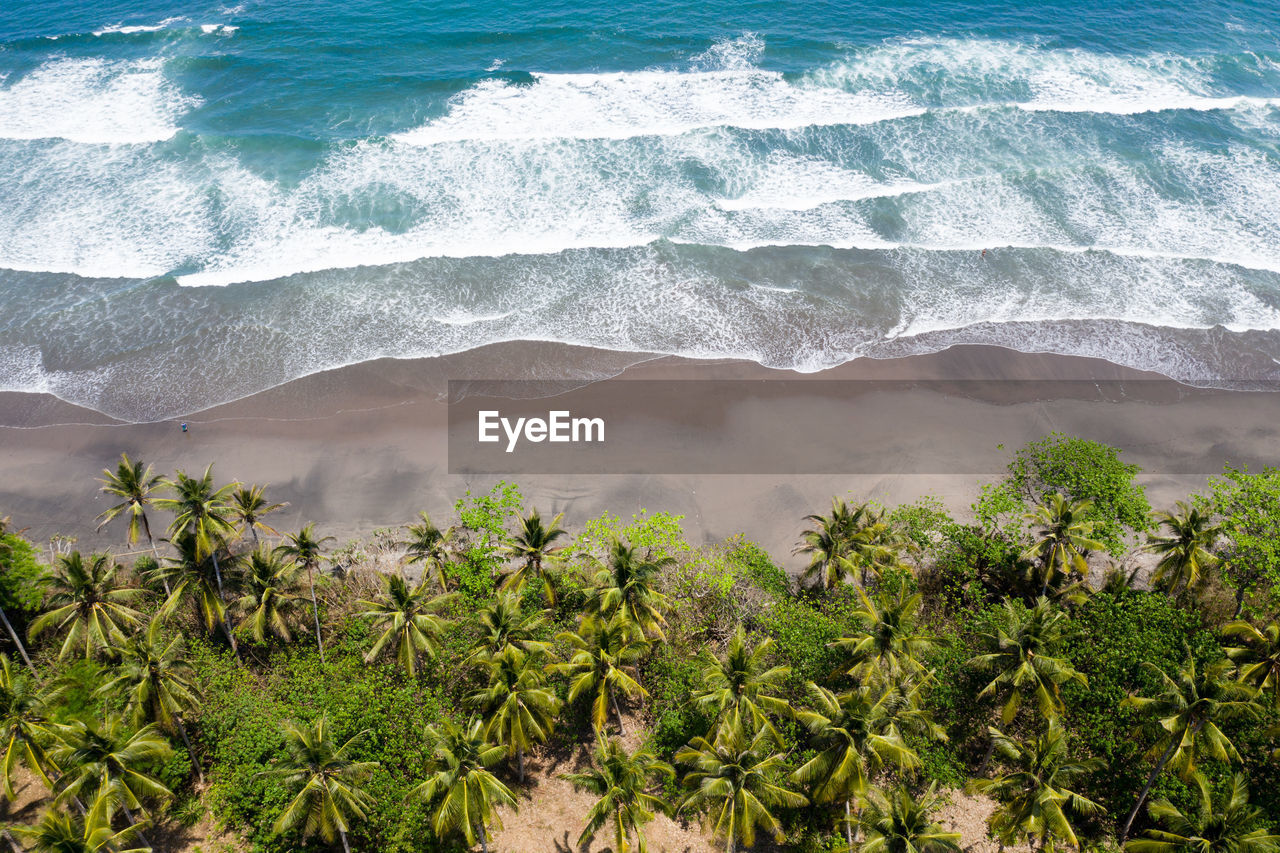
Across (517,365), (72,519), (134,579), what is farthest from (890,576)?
(72,519)

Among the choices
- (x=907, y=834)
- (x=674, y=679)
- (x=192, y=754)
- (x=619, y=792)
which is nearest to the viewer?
(x=907, y=834)

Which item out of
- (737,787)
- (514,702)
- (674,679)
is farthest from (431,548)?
(737,787)

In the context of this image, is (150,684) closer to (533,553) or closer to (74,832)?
(74,832)

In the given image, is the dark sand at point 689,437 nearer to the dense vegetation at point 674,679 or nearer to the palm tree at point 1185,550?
the dense vegetation at point 674,679

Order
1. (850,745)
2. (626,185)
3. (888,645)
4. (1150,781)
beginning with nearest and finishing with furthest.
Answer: (850,745) → (1150,781) → (888,645) → (626,185)

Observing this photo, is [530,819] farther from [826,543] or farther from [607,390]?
[607,390]

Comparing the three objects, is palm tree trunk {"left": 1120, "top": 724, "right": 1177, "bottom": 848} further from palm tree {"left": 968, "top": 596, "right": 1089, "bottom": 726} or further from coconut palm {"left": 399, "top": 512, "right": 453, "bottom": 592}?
coconut palm {"left": 399, "top": 512, "right": 453, "bottom": 592}

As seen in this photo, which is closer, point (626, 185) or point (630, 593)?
point (630, 593)
